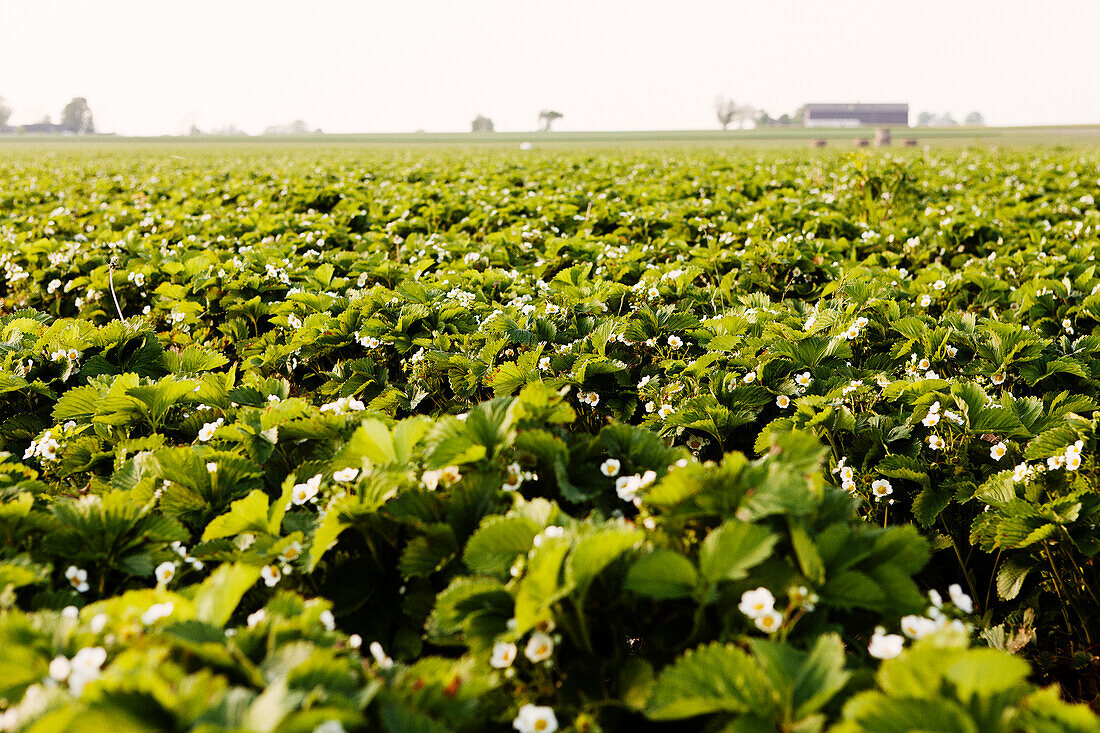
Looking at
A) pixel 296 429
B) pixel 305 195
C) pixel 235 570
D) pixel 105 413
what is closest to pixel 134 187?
pixel 305 195

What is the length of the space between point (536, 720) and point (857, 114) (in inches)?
5054

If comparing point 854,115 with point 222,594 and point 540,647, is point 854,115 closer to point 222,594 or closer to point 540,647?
point 540,647

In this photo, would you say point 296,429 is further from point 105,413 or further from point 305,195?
point 305,195

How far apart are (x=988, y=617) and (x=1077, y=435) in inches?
28.5

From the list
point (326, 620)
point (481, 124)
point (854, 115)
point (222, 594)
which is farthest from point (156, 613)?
point (854, 115)

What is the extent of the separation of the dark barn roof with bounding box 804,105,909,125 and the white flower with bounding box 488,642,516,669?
127723 mm

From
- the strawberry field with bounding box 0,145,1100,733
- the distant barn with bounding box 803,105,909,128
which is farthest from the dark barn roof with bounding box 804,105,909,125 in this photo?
the strawberry field with bounding box 0,145,1100,733

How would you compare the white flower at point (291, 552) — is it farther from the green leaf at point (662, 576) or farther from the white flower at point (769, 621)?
the white flower at point (769, 621)

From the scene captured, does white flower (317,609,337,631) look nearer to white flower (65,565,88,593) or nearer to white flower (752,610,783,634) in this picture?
white flower (65,565,88,593)

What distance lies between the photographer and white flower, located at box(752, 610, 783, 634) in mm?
1302

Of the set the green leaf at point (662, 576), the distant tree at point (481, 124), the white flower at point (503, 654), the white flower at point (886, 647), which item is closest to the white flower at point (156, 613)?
the white flower at point (503, 654)

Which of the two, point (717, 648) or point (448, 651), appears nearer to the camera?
point (717, 648)

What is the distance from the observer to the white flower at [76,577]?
5.49 ft

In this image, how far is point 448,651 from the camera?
5.76 feet
